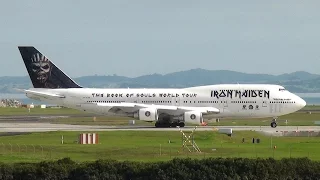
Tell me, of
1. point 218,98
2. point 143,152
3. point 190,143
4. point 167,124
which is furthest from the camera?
point 167,124

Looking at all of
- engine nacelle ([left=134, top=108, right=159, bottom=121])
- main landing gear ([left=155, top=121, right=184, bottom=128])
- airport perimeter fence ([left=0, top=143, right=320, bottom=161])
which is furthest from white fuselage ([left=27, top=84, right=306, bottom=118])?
airport perimeter fence ([left=0, top=143, right=320, bottom=161])

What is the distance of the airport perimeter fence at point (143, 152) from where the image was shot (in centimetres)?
6312

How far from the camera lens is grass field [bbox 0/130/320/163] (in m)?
63.9

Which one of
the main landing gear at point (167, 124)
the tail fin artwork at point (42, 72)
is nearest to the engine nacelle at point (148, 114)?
the main landing gear at point (167, 124)

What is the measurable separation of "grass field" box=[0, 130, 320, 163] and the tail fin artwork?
Result: 1660cm

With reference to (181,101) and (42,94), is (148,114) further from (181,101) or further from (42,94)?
(42,94)

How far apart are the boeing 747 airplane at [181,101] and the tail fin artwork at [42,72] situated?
758 mm

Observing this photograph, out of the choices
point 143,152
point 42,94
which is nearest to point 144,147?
point 143,152

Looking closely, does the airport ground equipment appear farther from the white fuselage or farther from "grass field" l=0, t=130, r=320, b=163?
the white fuselage

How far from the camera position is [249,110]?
97.2m

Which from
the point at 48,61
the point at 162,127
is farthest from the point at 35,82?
the point at 162,127

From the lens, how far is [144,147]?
69.2 m

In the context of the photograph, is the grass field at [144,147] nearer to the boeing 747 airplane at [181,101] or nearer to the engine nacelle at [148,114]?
the engine nacelle at [148,114]

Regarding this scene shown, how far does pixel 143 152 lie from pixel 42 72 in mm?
38036
